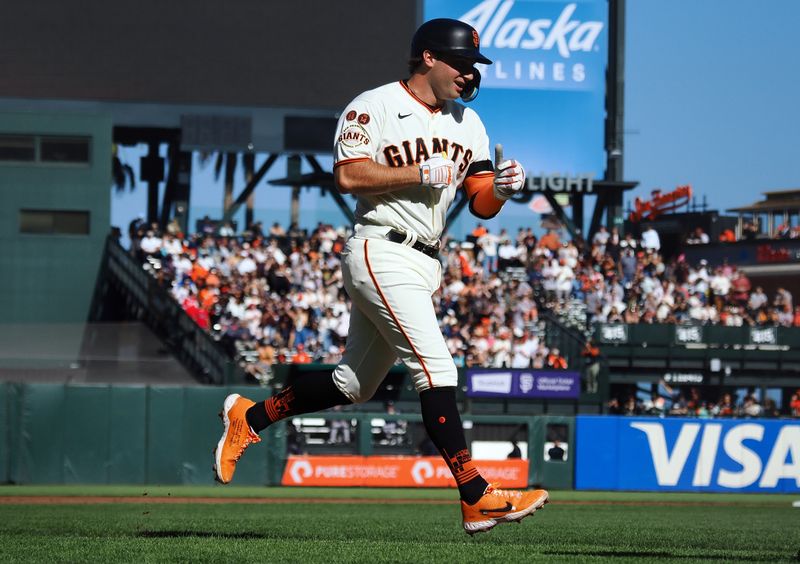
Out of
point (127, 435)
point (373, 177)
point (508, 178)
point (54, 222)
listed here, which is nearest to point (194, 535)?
point (373, 177)

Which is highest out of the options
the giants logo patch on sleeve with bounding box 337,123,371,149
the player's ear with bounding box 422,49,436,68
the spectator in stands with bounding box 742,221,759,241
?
the spectator in stands with bounding box 742,221,759,241

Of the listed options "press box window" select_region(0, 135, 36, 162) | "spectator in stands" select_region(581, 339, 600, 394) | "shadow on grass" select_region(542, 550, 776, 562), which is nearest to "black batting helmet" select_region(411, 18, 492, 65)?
"shadow on grass" select_region(542, 550, 776, 562)

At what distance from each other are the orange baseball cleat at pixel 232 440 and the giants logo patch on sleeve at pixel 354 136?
1.58m

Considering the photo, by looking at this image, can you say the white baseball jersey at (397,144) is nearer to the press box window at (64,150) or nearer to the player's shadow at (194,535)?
the player's shadow at (194,535)

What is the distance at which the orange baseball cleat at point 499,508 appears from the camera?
530cm

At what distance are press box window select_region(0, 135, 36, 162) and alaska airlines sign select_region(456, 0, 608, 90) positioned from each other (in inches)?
444

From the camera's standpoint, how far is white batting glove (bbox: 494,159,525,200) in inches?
223

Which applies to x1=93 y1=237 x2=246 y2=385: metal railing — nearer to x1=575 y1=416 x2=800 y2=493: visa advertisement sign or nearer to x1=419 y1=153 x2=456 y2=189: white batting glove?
x1=575 y1=416 x2=800 y2=493: visa advertisement sign

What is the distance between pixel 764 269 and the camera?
143ft

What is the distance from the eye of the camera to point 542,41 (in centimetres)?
3222

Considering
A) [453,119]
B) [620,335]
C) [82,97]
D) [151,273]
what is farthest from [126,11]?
[453,119]

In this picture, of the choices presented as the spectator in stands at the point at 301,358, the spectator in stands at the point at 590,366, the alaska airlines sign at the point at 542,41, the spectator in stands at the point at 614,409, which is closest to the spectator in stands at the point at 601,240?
the spectator in stands at the point at 614,409

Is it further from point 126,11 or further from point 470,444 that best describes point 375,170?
point 126,11

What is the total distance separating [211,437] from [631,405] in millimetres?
9975
